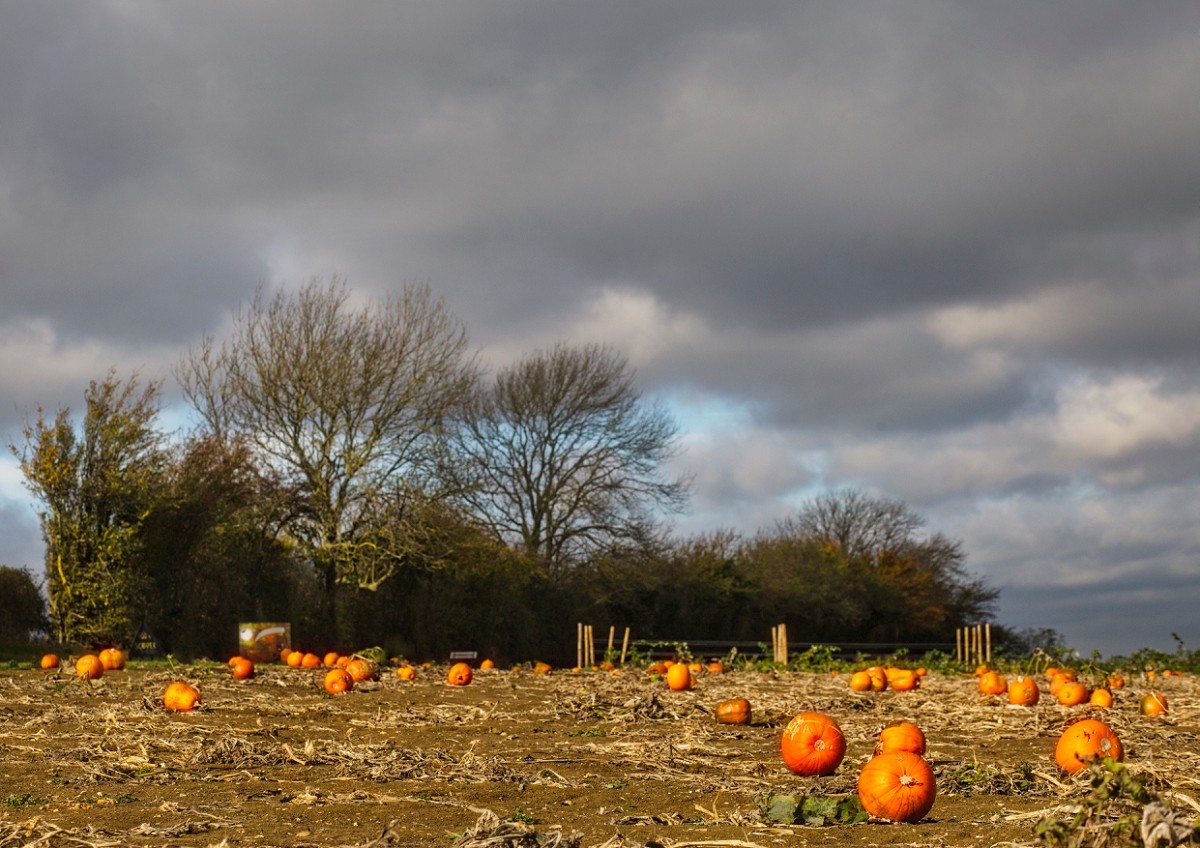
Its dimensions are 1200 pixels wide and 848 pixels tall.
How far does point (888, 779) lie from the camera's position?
5188mm

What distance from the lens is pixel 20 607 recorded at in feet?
80.9

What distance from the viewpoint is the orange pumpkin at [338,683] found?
1235cm

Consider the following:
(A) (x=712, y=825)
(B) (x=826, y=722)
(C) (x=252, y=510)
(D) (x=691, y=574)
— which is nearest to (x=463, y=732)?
(B) (x=826, y=722)

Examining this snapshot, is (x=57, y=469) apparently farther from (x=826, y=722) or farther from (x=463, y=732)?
(x=826, y=722)

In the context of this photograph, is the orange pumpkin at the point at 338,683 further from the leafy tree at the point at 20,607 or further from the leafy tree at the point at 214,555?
the leafy tree at the point at 20,607

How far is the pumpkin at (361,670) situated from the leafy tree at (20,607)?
13358 millimetres

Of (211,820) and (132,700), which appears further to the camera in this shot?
(132,700)

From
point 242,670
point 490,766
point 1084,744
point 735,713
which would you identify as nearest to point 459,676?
point 242,670

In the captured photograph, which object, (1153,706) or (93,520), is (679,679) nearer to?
(1153,706)

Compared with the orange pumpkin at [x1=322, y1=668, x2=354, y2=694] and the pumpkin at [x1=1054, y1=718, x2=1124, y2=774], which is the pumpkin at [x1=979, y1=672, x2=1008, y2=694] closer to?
the pumpkin at [x1=1054, y1=718, x2=1124, y2=774]

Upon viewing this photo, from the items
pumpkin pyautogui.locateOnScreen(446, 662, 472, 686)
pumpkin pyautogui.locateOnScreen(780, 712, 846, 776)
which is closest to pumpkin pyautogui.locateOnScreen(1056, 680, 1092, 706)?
pumpkin pyautogui.locateOnScreen(780, 712, 846, 776)

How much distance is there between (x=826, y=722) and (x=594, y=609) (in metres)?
26.7

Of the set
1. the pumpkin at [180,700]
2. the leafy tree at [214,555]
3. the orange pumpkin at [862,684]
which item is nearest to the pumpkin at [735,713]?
the orange pumpkin at [862,684]

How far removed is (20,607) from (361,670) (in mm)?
14203
